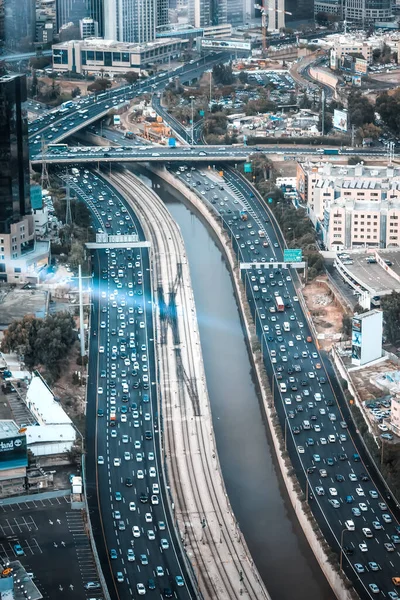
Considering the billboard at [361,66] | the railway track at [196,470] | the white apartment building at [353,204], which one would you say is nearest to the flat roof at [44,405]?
the railway track at [196,470]

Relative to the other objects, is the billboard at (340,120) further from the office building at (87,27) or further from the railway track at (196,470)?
the office building at (87,27)

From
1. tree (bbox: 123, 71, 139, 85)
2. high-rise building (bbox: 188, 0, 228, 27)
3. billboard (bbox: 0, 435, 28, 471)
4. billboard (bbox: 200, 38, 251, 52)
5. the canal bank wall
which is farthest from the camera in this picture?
high-rise building (bbox: 188, 0, 228, 27)

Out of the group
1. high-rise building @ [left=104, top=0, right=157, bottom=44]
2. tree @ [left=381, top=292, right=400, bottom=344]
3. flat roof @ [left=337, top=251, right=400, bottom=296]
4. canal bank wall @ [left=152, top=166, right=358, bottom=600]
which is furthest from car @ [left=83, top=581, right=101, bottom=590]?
high-rise building @ [left=104, top=0, right=157, bottom=44]

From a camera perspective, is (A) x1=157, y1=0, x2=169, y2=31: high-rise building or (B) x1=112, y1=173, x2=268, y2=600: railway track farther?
(A) x1=157, y1=0, x2=169, y2=31: high-rise building

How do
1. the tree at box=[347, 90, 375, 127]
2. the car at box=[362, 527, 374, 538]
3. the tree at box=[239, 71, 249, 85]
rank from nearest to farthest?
the car at box=[362, 527, 374, 538]
the tree at box=[347, 90, 375, 127]
the tree at box=[239, 71, 249, 85]

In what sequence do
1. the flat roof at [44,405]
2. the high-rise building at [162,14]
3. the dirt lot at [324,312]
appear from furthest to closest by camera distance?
1. the high-rise building at [162,14]
2. the dirt lot at [324,312]
3. the flat roof at [44,405]

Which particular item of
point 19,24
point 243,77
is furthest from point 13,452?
point 243,77

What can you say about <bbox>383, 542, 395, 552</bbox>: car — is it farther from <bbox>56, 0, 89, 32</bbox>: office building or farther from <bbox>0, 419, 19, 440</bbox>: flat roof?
<bbox>56, 0, 89, 32</bbox>: office building
